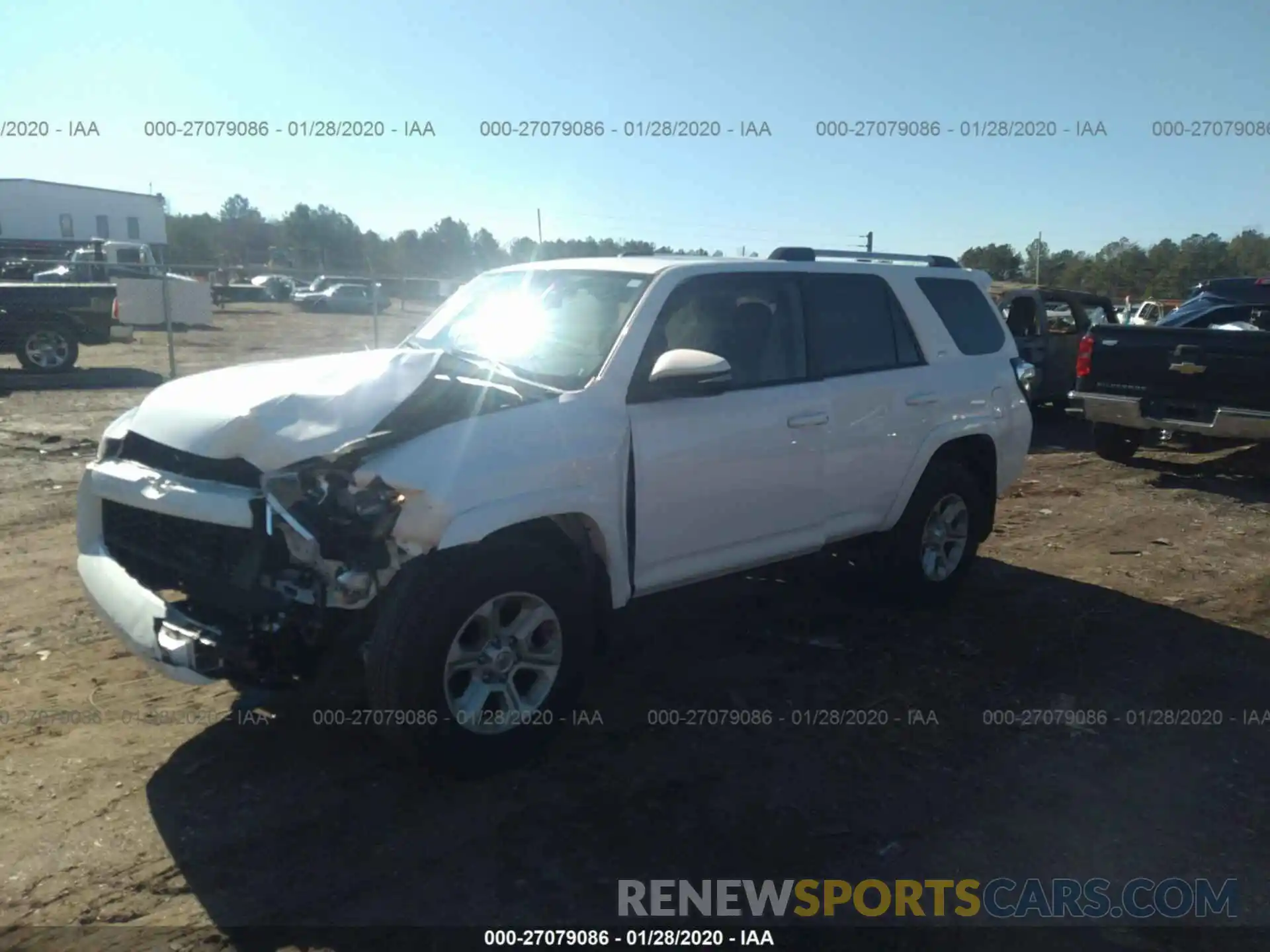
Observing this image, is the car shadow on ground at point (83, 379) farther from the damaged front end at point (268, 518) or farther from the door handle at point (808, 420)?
the door handle at point (808, 420)

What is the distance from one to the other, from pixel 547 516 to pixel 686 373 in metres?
0.81

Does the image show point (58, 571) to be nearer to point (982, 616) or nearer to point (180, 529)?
point (180, 529)

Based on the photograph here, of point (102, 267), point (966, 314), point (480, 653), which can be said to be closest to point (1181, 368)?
point (966, 314)

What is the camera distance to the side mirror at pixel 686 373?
13.4ft

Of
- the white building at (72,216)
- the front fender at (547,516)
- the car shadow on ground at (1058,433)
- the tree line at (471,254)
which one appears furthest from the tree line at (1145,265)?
the white building at (72,216)

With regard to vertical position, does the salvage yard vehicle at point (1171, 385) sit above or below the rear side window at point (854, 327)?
below

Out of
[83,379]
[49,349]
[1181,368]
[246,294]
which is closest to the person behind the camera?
[1181,368]

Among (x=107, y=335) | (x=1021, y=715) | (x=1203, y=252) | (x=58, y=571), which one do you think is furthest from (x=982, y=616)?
(x=1203, y=252)

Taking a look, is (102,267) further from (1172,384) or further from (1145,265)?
(1145,265)

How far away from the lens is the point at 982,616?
580 cm

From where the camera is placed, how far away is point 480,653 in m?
3.69

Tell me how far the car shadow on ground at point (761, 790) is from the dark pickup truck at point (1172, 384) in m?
4.36

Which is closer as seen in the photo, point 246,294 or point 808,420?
point 808,420

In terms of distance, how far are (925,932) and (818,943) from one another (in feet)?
1.12
